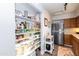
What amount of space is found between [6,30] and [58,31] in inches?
29.8

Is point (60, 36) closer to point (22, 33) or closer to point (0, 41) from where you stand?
point (22, 33)

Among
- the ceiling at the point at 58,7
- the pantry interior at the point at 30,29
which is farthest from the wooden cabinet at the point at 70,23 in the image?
the pantry interior at the point at 30,29

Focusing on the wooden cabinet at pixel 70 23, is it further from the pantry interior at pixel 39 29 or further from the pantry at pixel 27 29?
the pantry at pixel 27 29

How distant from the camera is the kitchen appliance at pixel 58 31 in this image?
1.52m

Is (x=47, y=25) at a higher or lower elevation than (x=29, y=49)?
higher

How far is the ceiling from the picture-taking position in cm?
144

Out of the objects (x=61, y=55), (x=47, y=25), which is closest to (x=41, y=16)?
(x=47, y=25)

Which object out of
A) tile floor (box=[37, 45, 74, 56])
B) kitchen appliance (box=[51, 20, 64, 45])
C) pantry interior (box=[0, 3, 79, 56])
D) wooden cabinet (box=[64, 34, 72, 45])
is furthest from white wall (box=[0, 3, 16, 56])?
wooden cabinet (box=[64, 34, 72, 45])

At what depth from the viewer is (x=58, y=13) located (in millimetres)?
1507

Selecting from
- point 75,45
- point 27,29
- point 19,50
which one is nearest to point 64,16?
point 75,45

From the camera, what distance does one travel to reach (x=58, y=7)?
1485 millimetres

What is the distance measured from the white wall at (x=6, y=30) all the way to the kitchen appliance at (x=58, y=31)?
610mm

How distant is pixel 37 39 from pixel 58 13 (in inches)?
19.5

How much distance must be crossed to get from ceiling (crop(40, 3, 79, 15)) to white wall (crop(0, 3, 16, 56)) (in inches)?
18.9
